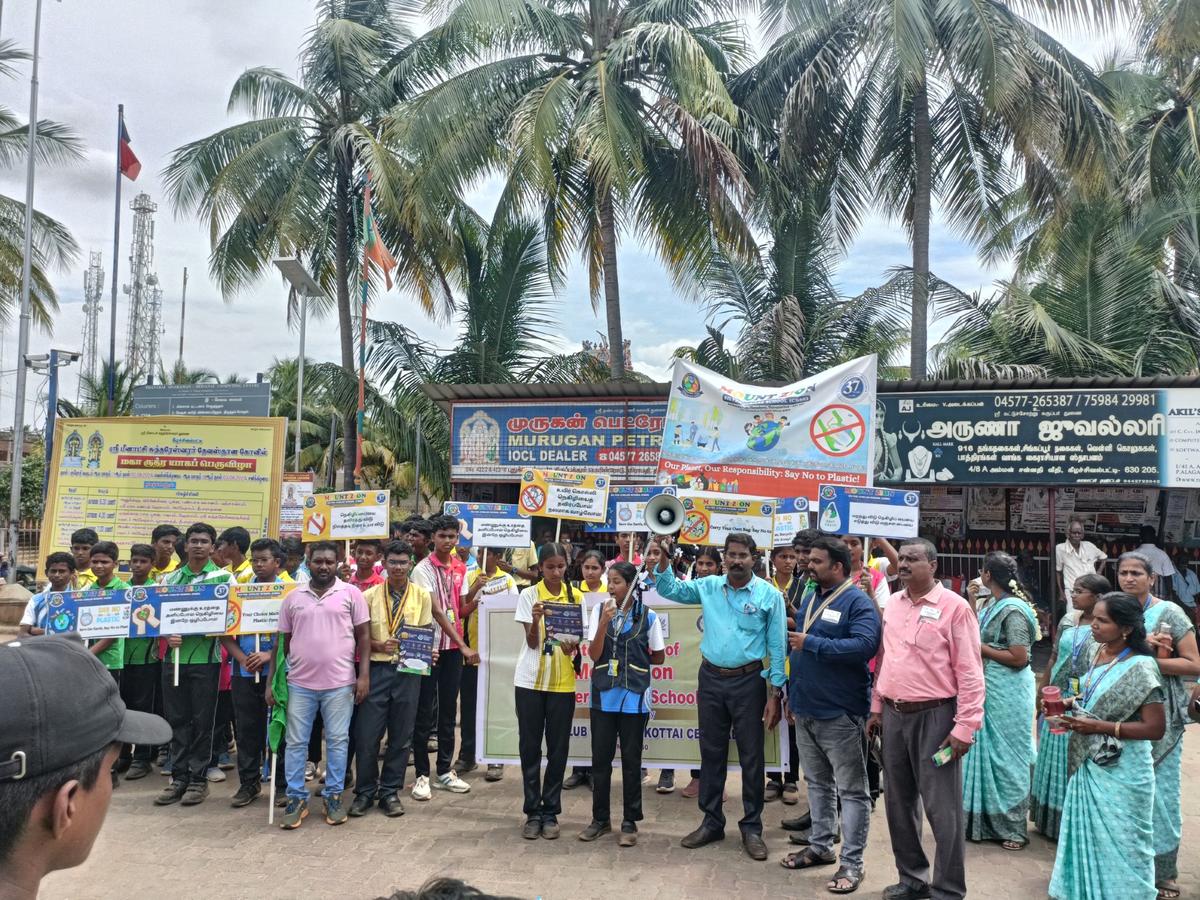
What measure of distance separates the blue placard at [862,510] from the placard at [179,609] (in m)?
4.21

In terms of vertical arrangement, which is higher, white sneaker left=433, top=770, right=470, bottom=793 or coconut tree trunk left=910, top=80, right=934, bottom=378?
coconut tree trunk left=910, top=80, right=934, bottom=378

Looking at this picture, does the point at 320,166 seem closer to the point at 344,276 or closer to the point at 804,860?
the point at 344,276

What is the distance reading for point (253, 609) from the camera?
5949mm

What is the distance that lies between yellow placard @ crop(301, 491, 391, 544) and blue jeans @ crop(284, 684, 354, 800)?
127 cm

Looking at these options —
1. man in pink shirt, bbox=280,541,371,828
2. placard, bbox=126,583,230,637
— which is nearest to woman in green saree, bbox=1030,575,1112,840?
man in pink shirt, bbox=280,541,371,828

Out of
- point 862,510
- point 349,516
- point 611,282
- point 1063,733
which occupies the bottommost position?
point 1063,733

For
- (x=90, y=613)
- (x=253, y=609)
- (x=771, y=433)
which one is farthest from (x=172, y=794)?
(x=771, y=433)

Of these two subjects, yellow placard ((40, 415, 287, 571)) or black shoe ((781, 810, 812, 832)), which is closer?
black shoe ((781, 810, 812, 832))

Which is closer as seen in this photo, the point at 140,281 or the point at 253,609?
the point at 253,609

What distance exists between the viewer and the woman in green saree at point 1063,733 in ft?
17.4

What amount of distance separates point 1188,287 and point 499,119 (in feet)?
49.5

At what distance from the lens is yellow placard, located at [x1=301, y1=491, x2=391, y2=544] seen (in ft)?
21.8

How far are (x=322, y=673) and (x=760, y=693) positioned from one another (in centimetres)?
276

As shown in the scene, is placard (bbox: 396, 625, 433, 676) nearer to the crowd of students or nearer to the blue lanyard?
the crowd of students
